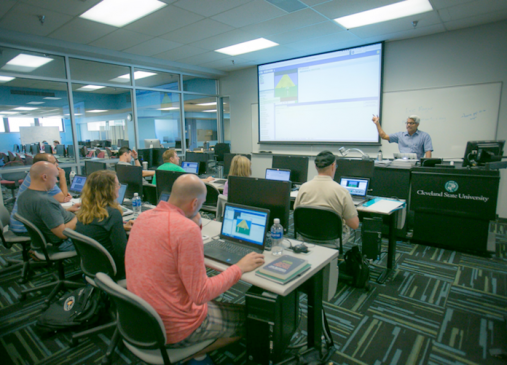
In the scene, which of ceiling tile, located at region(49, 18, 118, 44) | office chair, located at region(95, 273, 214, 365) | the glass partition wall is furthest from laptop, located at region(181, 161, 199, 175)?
office chair, located at region(95, 273, 214, 365)

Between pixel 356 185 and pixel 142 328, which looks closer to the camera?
pixel 142 328

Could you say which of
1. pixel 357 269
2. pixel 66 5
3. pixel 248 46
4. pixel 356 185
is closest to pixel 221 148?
pixel 248 46

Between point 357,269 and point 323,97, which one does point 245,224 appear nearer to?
point 357,269

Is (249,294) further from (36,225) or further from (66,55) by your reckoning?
(66,55)

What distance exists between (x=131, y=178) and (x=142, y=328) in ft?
7.61

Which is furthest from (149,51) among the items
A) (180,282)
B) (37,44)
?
(180,282)

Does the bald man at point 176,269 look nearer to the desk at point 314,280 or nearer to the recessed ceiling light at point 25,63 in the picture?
the desk at point 314,280

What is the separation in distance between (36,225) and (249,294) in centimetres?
213

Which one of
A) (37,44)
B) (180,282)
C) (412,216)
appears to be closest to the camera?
(180,282)

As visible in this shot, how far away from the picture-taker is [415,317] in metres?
2.19

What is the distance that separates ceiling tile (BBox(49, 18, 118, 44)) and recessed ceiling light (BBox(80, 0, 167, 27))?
16 cm

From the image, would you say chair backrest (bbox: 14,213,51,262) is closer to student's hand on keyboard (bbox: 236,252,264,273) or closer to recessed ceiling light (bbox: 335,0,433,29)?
student's hand on keyboard (bbox: 236,252,264,273)

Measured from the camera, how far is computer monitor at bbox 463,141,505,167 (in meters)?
3.22

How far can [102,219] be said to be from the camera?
1.97 metres
